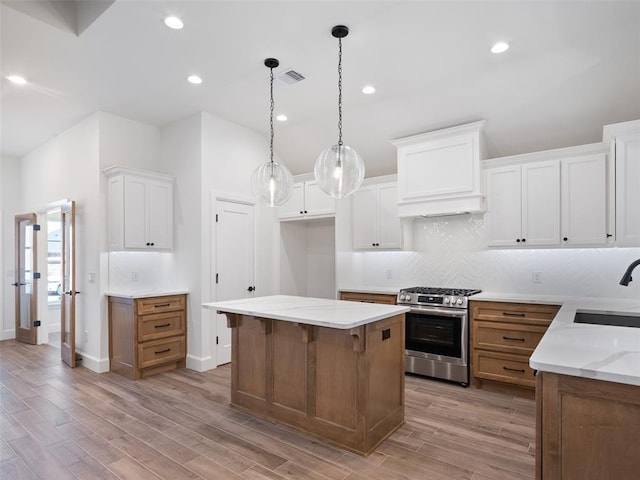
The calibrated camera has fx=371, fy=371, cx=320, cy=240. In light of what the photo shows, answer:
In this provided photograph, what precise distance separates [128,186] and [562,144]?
4951 mm

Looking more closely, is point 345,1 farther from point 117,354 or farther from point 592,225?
point 117,354

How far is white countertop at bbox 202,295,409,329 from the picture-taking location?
243cm

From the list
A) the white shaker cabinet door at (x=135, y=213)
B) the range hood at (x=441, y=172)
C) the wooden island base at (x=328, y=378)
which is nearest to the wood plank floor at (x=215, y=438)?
the wooden island base at (x=328, y=378)

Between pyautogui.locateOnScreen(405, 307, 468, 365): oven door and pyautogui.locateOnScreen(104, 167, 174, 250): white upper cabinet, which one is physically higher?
pyautogui.locateOnScreen(104, 167, 174, 250): white upper cabinet

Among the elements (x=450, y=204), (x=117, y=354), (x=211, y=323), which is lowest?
(x=117, y=354)

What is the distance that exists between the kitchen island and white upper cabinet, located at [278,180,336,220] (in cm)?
208

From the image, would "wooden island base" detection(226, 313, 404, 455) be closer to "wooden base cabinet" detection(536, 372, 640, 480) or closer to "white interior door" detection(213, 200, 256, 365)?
"wooden base cabinet" detection(536, 372, 640, 480)

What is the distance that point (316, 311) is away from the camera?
279cm

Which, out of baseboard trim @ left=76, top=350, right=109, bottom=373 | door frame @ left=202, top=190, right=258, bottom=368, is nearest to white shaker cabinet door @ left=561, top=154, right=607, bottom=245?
door frame @ left=202, top=190, right=258, bottom=368

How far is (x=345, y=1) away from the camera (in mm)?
2621

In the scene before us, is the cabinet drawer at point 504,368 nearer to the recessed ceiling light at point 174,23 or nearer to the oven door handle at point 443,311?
the oven door handle at point 443,311

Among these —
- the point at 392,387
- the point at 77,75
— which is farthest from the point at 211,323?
the point at 77,75

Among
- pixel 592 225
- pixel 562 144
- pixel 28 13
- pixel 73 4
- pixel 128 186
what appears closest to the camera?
pixel 28 13

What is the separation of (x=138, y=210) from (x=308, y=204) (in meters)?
2.19
